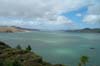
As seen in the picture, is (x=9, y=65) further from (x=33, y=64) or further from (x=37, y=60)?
(x=37, y=60)

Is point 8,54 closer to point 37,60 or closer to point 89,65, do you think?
point 37,60

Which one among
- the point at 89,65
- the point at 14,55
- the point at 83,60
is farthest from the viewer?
the point at 89,65

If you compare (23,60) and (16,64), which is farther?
(23,60)

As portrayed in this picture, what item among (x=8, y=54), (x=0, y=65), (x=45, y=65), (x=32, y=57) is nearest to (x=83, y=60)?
(x=45, y=65)

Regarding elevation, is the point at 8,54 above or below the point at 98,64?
above

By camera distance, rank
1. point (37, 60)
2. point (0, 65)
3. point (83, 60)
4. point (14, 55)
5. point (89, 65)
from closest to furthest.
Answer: point (0, 65)
point (83, 60)
point (37, 60)
point (14, 55)
point (89, 65)

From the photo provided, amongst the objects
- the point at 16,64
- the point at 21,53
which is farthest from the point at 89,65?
the point at 16,64

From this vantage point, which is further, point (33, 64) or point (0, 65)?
point (33, 64)

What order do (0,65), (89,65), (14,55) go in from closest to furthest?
(0,65), (14,55), (89,65)

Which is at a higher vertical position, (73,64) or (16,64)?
(16,64)
